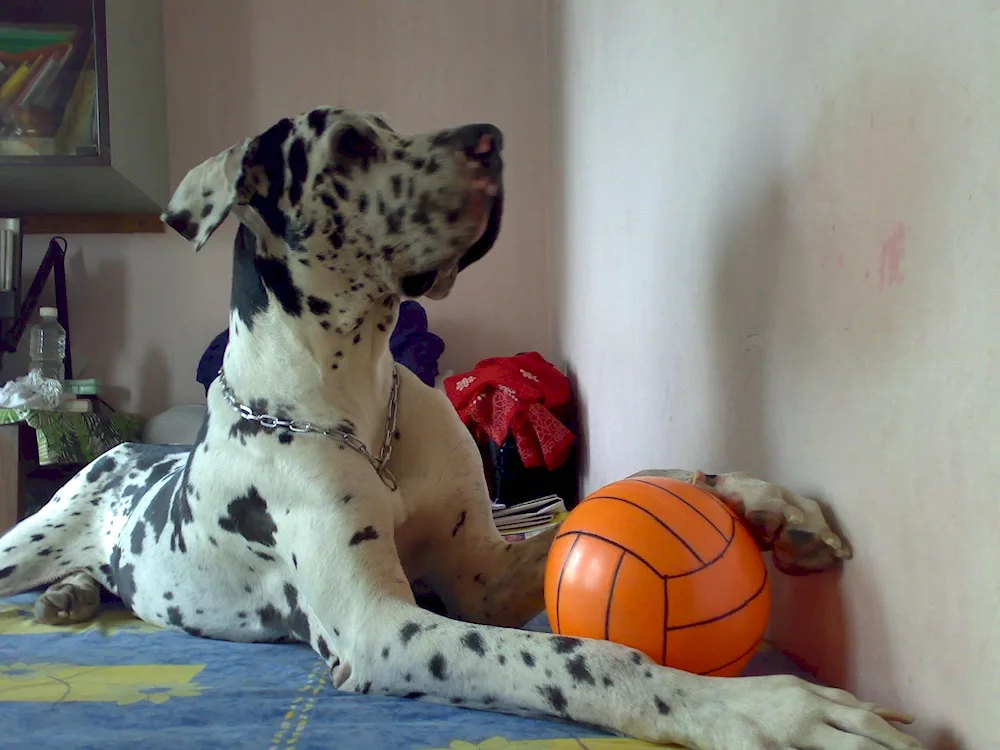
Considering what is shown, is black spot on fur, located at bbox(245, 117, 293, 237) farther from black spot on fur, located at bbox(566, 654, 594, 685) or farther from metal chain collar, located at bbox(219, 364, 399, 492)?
black spot on fur, located at bbox(566, 654, 594, 685)

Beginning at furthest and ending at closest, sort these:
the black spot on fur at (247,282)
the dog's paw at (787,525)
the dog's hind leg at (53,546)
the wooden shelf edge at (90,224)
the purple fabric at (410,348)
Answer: the wooden shelf edge at (90,224), the purple fabric at (410,348), the dog's hind leg at (53,546), the black spot on fur at (247,282), the dog's paw at (787,525)

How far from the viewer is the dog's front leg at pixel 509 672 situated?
3.25 feet

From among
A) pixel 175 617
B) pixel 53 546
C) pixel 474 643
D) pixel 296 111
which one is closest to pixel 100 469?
pixel 53 546

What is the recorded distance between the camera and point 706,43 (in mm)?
1741

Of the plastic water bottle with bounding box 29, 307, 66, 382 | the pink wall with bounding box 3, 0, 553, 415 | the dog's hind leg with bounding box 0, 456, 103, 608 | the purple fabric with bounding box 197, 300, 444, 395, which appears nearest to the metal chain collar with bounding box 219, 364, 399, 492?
the dog's hind leg with bounding box 0, 456, 103, 608

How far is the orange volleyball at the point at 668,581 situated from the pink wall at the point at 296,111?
3327 mm

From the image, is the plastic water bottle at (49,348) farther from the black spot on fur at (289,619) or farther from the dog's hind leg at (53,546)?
the black spot on fur at (289,619)

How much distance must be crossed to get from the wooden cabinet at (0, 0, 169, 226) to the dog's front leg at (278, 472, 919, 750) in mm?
2804

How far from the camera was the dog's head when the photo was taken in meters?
1.65

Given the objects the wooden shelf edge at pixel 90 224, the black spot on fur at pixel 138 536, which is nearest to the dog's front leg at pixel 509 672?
the black spot on fur at pixel 138 536

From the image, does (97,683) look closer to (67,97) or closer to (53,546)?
(53,546)

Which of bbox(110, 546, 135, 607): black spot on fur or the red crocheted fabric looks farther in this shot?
the red crocheted fabric

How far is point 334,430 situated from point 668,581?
796 mm

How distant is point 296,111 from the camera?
14.8 ft
